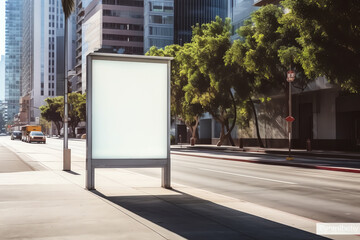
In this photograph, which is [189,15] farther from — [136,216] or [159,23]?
[136,216]

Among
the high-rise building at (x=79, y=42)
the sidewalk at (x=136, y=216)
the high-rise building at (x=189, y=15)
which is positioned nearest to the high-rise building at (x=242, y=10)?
the sidewalk at (x=136, y=216)

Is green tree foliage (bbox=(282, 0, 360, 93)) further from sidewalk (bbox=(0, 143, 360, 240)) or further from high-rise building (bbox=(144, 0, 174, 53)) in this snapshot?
high-rise building (bbox=(144, 0, 174, 53))

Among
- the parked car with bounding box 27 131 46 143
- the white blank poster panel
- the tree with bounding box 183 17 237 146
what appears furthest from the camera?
the parked car with bounding box 27 131 46 143

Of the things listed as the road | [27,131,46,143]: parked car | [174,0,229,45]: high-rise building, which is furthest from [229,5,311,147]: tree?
[174,0,229,45]: high-rise building

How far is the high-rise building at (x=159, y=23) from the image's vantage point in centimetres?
11725

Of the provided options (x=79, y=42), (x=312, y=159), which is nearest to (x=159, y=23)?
(x=79, y=42)

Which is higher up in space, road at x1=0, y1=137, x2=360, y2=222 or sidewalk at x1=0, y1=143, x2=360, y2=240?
sidewalk at x1=0, y1=143, x2=360, y2=240

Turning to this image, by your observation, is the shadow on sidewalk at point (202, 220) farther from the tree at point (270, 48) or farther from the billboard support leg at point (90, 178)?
the tree at point (270, 48)

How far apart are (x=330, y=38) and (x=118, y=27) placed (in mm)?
110210

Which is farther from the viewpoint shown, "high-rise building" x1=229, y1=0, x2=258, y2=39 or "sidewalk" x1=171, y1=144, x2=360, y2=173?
"high-rise building" x1=229, y1=0, x2=258, y2=39

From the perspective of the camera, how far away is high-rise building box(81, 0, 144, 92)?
129m

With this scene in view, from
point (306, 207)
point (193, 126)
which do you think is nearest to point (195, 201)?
point (306, 207)

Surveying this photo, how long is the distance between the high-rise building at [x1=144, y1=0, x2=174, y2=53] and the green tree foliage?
92.0 metres

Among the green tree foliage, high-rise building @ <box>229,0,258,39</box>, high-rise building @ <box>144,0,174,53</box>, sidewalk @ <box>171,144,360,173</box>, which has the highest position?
high-rise building @ <box>144,0,174,53</box>
